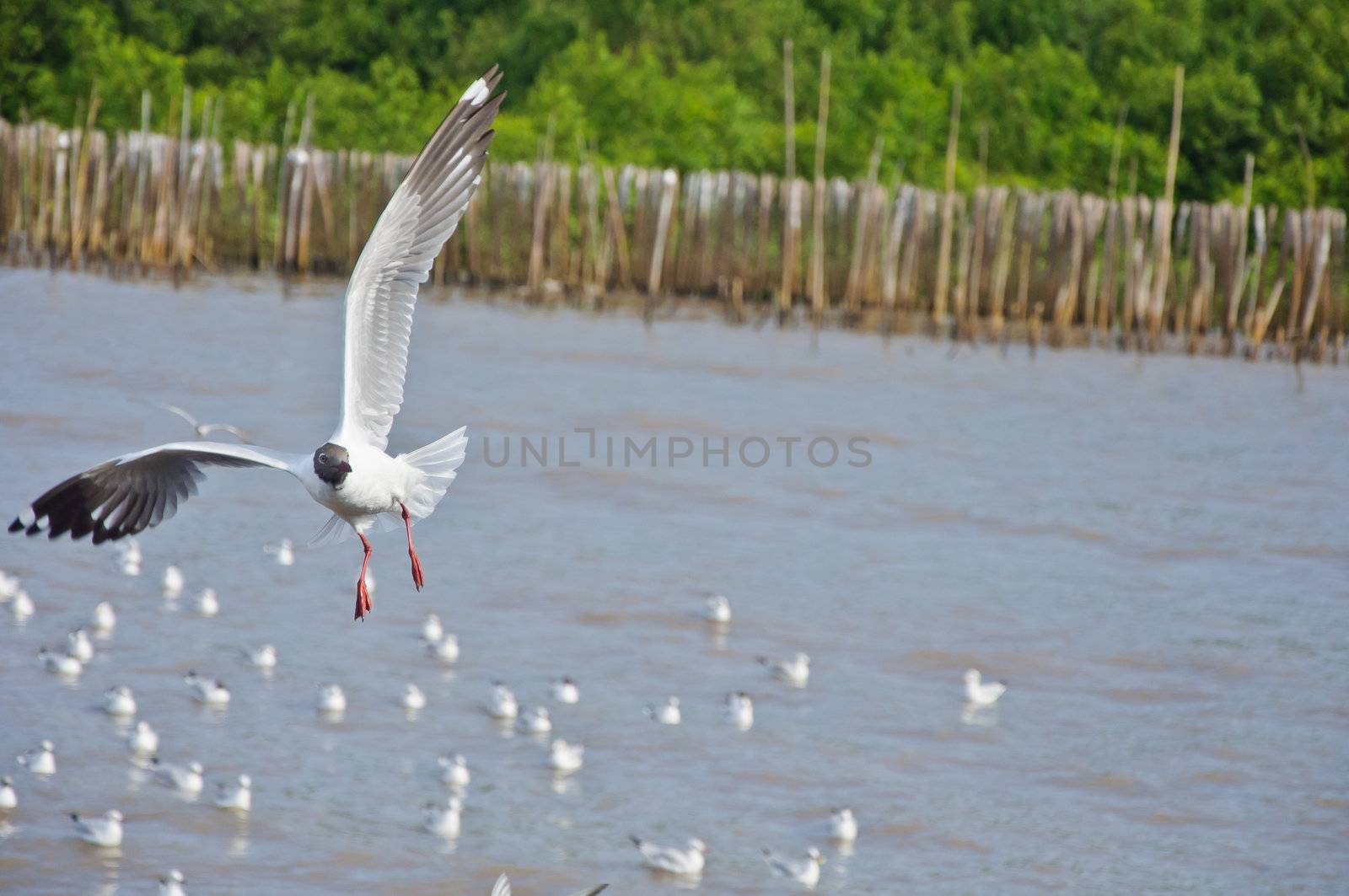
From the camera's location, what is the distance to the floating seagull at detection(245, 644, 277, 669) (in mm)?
8594

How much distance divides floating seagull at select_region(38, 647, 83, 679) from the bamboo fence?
15084mm

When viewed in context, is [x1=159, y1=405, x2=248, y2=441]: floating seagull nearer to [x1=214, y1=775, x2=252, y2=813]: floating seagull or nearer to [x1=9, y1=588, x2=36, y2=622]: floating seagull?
[x1=9, y1=588, x2=36, y2=622]: floating seagull

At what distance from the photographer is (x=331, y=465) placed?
6.37m

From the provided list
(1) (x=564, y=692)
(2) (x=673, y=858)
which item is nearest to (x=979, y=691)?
(1) (x=564, y=692)

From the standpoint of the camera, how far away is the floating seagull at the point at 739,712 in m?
8.25

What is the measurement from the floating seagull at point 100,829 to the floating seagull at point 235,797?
0.42 m

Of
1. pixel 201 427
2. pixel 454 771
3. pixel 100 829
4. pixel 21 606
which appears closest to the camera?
pixel 100 829

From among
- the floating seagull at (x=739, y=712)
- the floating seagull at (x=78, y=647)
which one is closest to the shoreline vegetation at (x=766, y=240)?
the floating seagull at (x=739, y=712)

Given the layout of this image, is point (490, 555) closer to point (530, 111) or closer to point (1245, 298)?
point (1245, 298)

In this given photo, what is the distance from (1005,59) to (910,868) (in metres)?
26.4

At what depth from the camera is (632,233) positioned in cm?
2456

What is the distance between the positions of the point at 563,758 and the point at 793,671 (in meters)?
1.67

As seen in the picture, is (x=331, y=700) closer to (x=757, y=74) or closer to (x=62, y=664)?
(x=62, y=664)

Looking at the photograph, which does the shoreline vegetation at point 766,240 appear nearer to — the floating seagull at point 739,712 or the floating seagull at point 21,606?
the floating seagull at point 739,712
